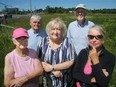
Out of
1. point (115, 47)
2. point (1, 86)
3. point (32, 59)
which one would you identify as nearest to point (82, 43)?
point (1, 86)

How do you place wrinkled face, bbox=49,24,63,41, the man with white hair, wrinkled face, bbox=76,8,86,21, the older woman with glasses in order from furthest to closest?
wrinkled face, bbox=76,8,86,21, the man with white hair, wrinkled face, bbox=49,24,63,41, the older woman with glasses

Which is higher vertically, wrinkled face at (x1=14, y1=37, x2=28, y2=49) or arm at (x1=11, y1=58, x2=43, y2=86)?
wrinkled face at (x1=14, y1=37, x2=28, y2=49)

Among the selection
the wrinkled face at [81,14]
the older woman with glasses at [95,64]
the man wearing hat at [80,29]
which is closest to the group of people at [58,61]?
the older woman with glasses at [95,64]

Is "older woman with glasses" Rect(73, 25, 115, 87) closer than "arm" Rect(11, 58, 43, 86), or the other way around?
"older woman with glasses" Rect(73, 25, 115, 87)

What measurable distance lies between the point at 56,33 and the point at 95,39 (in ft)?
2.21

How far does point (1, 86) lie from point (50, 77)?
1722mm

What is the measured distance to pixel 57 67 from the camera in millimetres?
4188

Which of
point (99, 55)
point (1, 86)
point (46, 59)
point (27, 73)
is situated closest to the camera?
point (99, 55)

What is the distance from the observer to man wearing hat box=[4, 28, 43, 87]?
3932 mm

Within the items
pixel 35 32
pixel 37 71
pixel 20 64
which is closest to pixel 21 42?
pixel 20 64

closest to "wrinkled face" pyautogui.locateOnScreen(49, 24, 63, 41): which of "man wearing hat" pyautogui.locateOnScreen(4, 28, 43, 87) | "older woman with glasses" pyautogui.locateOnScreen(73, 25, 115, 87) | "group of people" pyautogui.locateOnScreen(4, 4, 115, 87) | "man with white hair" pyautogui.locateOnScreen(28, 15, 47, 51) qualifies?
"group of people" pyautogui.locateOnScreen(4, 4, 115, 87)

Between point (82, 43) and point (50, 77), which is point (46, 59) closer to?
point (50, 77)

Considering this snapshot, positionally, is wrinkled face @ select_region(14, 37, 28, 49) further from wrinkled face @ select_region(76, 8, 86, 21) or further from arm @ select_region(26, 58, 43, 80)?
wrinkled face @ select_region(76, 8, 86, 21)

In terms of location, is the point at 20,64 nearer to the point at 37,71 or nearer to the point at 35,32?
the point at 37,71
